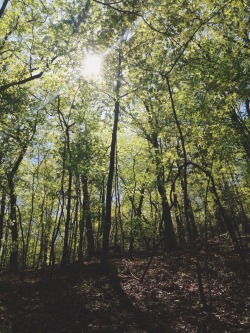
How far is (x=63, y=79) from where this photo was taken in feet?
57.5

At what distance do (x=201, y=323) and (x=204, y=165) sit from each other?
24.0 feet

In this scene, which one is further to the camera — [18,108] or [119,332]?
[18,108]

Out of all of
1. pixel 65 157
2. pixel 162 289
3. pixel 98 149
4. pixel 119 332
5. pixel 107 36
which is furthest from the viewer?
pixel 98 149

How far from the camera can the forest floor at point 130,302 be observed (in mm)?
7949

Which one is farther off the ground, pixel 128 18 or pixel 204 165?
pixel 128 18

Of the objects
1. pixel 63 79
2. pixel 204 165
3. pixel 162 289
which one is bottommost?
pixel 162 289

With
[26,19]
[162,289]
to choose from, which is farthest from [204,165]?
[26,19]

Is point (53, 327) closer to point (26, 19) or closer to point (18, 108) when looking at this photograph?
point (18, 108)

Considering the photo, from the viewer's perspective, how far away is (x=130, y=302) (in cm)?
1007

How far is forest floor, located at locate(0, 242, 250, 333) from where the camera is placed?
795cm

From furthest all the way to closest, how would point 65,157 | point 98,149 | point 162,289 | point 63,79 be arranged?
1. point 98,149
2. point 63,79
3. point 65,157
4. point 162,289

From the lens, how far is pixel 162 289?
1121cm

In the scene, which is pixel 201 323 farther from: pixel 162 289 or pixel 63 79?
pixel 63 79

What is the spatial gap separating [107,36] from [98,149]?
11.6 m
